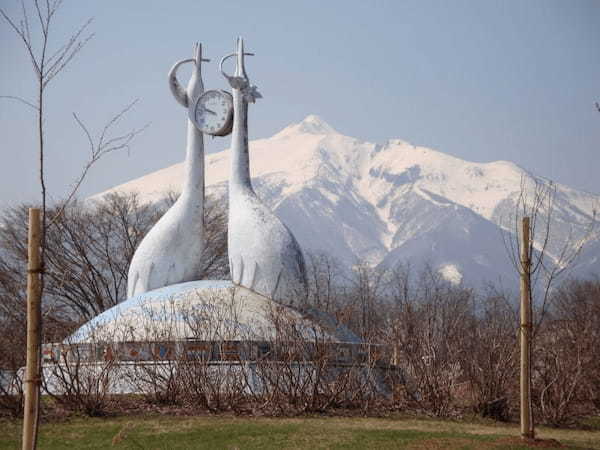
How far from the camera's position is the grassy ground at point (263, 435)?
11.0 m

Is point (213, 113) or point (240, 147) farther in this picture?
point (213, 113)

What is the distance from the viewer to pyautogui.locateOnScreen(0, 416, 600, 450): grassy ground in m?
11.0

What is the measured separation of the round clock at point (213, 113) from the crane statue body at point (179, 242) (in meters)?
0.27

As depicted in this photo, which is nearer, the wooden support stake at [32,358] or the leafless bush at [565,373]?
the wooden support stake at [32,358]

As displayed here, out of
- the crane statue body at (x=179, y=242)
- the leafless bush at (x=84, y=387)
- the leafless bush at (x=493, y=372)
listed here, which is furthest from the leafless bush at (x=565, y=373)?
the crane statue body at (x=179, y=242)

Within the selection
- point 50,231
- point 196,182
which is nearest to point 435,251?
point 50,231

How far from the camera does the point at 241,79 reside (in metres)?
19.4

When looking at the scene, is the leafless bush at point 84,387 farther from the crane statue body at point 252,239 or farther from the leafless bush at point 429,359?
the leafless bush at point 429,359

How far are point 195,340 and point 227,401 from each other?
1545 mm

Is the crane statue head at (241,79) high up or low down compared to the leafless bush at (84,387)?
up

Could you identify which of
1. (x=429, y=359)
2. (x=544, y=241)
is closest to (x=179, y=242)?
(x=429, y=359)

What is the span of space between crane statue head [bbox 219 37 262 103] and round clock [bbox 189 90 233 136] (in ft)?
2.59

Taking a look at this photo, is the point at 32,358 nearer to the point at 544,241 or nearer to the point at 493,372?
the point at 544,241

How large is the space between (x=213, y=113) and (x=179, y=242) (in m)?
3.09
